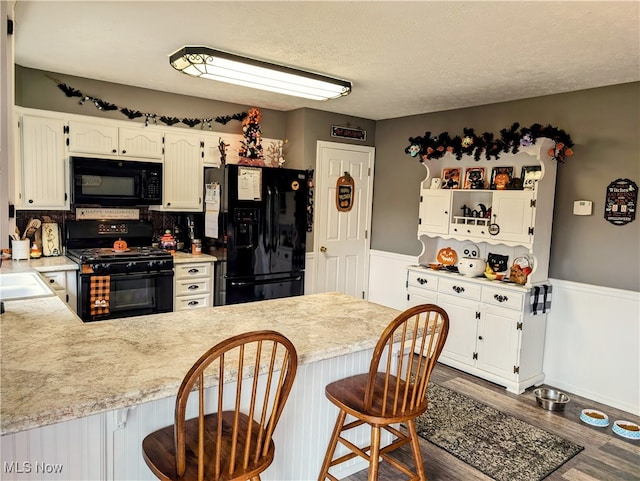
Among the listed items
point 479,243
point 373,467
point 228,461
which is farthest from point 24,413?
point 479,243

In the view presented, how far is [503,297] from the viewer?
148 inches

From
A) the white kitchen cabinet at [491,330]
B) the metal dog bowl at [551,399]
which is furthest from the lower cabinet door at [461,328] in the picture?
the metal dog bowl at [551,399]

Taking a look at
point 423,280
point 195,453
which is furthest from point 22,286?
point 423,280

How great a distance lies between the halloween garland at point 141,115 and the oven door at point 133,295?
146 cm

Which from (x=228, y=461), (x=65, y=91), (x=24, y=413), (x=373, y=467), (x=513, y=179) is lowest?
(x=373, y=467)

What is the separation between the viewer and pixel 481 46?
2725 mm

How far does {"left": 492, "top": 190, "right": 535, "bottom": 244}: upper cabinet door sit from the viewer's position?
3656mm

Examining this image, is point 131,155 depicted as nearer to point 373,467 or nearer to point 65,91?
point 65,91

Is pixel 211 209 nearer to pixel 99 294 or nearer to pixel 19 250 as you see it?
pixel 99 294

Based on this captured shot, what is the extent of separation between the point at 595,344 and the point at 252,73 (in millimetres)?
3365

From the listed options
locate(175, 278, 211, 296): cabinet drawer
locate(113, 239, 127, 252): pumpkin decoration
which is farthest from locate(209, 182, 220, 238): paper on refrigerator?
locate(113, 239, 127, 252): pumpkin decoration

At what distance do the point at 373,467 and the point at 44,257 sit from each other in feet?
10.9

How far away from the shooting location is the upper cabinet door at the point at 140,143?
13.2ft

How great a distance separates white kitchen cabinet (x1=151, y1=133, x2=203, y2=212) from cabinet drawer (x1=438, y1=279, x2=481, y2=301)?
248 centimetres
